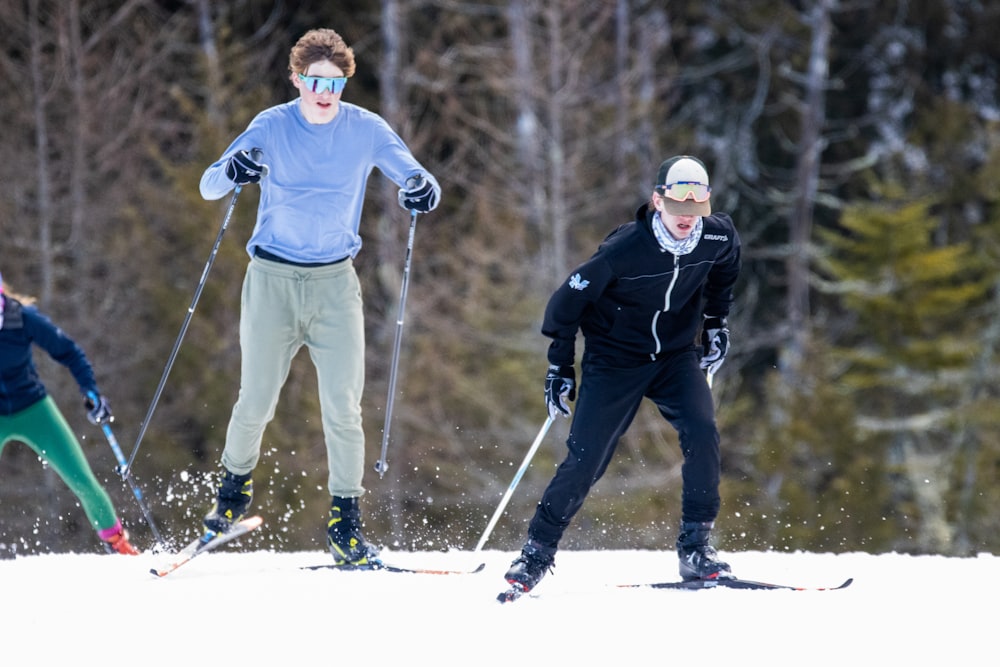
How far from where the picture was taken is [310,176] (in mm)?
5699

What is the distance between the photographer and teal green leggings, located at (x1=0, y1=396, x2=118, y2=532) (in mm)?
6801

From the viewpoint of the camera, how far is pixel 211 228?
19172 millimetres

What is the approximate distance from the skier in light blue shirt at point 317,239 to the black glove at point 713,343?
4.07 ft

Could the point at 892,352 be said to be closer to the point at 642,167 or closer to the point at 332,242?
the point at 642,167

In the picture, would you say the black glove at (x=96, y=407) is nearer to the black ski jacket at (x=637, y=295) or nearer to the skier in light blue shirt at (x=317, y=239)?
the skier in light blue shirt at (x=317, y=239)

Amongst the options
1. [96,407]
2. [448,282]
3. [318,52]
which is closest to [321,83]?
[318,52]

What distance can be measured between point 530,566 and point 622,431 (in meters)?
0.63

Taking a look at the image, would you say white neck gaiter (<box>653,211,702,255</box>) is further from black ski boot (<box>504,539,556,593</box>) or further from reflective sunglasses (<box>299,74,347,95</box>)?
reflective sunglasses (<box>299,74,347,95</box>)

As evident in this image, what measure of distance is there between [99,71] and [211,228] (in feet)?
9.93

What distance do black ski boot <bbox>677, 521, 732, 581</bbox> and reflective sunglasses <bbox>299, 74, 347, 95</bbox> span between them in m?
2.22

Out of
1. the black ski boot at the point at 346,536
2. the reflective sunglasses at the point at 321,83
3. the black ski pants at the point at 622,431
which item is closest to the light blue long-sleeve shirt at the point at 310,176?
the reflective sunglasses at the point at 321,83

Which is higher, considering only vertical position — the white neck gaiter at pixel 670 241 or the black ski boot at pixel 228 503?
the white neck gaiter at pixel 670 241

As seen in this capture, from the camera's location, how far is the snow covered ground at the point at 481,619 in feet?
13.8

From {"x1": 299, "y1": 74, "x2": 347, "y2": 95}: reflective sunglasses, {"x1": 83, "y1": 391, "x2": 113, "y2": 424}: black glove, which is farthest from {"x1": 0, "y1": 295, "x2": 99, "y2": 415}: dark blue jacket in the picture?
{"x1": 299, "y1": 74, "x2": 347, "y2": 95}: reflective sunglasses
